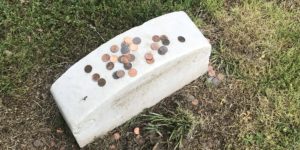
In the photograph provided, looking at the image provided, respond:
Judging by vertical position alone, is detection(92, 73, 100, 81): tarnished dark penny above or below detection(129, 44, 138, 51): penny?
below

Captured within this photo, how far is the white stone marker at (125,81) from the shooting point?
3453 mm

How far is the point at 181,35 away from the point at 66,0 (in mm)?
1385

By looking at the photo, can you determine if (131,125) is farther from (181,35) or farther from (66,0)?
(66,0)

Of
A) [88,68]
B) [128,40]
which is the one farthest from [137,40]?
[88,68]

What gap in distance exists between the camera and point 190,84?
414cm

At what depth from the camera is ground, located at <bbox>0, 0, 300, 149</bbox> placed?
12.7ft

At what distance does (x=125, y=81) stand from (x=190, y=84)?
86cm

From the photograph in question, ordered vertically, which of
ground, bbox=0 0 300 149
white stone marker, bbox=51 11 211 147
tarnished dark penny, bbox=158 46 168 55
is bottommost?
ground, bbox=0 0 300 149

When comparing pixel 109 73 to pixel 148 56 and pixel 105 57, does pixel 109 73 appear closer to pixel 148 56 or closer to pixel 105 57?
pixel 105 57

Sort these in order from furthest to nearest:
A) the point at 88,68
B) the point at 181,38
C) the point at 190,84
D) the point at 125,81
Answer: the point at 190,84 → the point at 181,38 → the point at 88,68 → the point at 125,81

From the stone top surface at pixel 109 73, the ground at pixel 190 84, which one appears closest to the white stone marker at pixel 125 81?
the stone top surface at pixel 109 73

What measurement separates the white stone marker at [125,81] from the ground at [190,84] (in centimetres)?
20

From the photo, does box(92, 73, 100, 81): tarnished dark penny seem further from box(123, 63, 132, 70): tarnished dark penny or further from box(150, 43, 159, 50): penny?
box(150, 43, 159, 50): penny

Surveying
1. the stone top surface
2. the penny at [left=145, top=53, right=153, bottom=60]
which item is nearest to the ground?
the stone top surface
